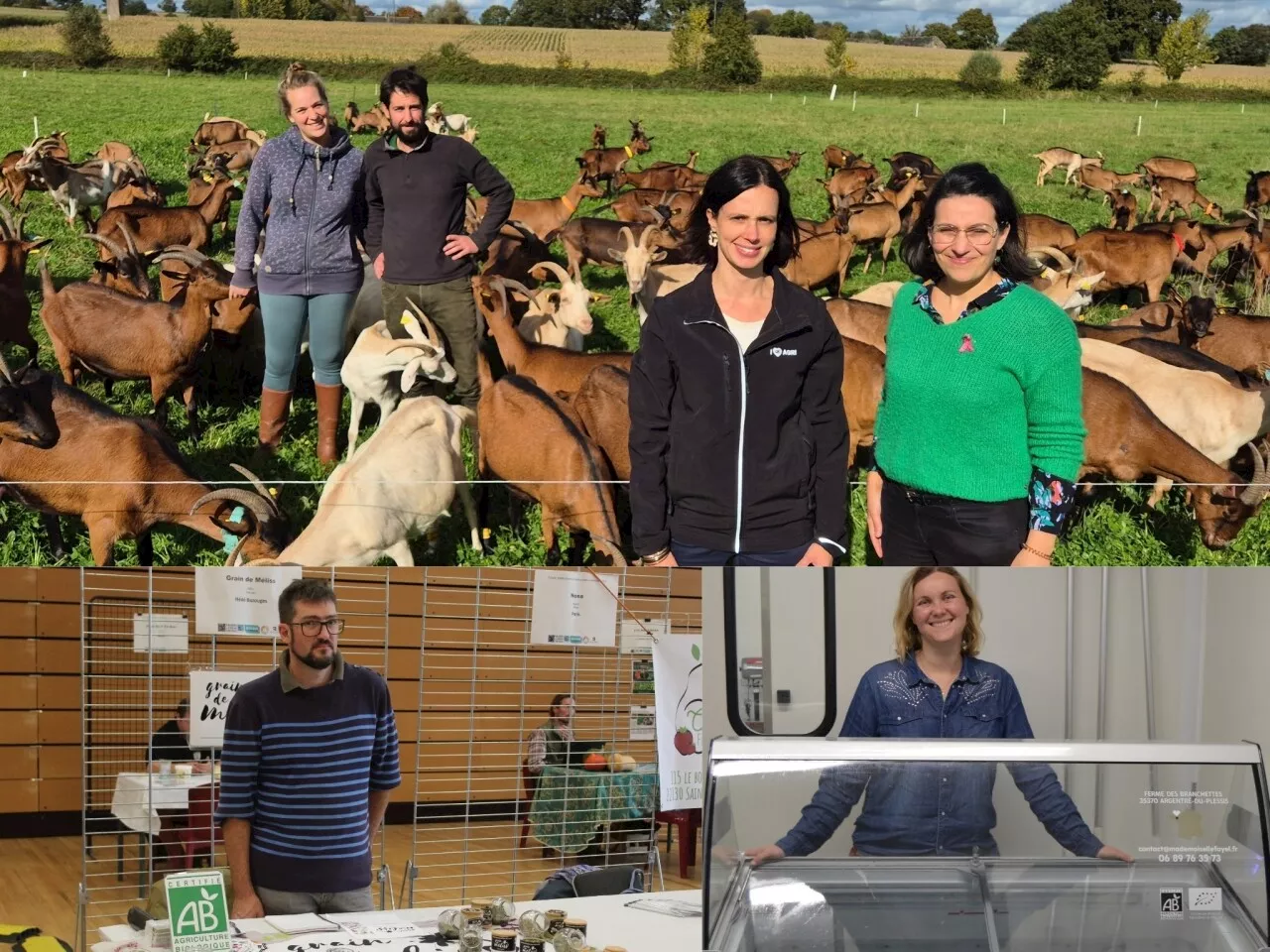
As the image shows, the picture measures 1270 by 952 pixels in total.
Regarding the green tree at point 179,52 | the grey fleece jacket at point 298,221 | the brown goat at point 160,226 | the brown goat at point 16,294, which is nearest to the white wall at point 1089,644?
the grey fleece jacket at point 298,221

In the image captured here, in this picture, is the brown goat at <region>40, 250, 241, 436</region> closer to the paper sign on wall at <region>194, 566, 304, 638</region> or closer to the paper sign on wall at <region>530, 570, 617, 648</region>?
the paper sign on wall at <region>194, 566, 304, 638</region>

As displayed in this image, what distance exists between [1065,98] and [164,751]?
10.5 meters

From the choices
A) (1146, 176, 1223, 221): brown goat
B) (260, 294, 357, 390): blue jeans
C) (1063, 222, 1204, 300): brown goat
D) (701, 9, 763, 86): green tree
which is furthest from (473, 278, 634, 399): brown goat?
(1146, 176, 1223, 221): brown goat

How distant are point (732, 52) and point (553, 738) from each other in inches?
321

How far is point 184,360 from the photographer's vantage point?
19.7 feet

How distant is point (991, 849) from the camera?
9.11 ft

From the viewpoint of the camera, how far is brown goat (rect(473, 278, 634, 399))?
6320 mm

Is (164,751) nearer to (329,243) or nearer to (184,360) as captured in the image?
(329,243)

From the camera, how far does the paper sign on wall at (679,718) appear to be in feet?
13.9

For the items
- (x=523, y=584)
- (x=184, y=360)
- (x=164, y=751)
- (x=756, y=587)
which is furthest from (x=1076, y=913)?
(x=184, y=360)

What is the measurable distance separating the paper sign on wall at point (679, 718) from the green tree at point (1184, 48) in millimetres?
10359

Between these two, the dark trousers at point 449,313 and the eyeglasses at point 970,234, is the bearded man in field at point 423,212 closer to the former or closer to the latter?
the dark trousers at point 449,313

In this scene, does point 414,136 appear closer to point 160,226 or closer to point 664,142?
point 160,226

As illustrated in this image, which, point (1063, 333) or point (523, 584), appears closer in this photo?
point (1063, 333)
